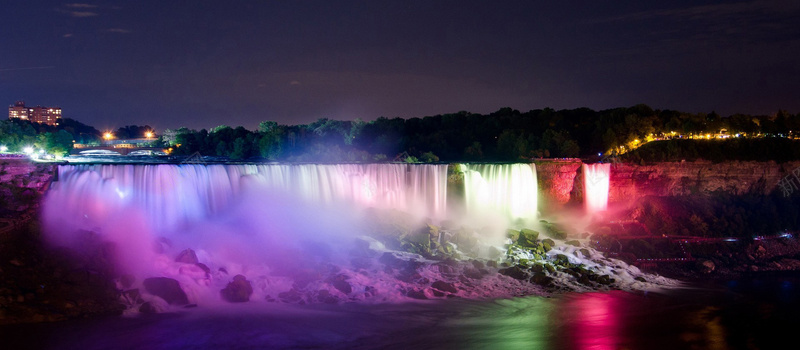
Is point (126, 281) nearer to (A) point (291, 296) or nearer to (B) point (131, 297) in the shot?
(B) point (131, 297)

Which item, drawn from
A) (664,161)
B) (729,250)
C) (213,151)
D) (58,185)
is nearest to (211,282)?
(58,185)

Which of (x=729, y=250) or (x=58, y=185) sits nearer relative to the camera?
(x=58, y=185)

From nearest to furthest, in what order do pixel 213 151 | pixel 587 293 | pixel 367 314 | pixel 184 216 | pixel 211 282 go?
pixel 367 314 < pixel 211 282 < pixel 587 293 < pixel 184 216 < pixel 213 151

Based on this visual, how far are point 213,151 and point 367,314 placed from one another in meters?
63.3

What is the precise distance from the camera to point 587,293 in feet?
78.9

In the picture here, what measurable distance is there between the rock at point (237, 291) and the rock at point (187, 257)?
2.30 metres

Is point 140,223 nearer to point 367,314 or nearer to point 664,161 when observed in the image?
point 367,314

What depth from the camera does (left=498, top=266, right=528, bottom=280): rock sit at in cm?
2534

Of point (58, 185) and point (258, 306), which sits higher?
point (58, 185)

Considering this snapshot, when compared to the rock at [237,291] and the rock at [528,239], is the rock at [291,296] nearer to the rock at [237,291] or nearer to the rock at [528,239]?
the rock at [237,291]

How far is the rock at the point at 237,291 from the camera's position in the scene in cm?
2153

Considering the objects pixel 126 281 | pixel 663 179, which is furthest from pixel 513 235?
pixel 126 281

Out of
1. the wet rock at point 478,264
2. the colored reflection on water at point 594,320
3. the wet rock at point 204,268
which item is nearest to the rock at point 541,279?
the colored reflection on water at point 594,320

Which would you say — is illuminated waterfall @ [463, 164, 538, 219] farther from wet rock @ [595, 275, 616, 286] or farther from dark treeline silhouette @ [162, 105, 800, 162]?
dark treeline silhouette @ [162, 105, 800, 162]
